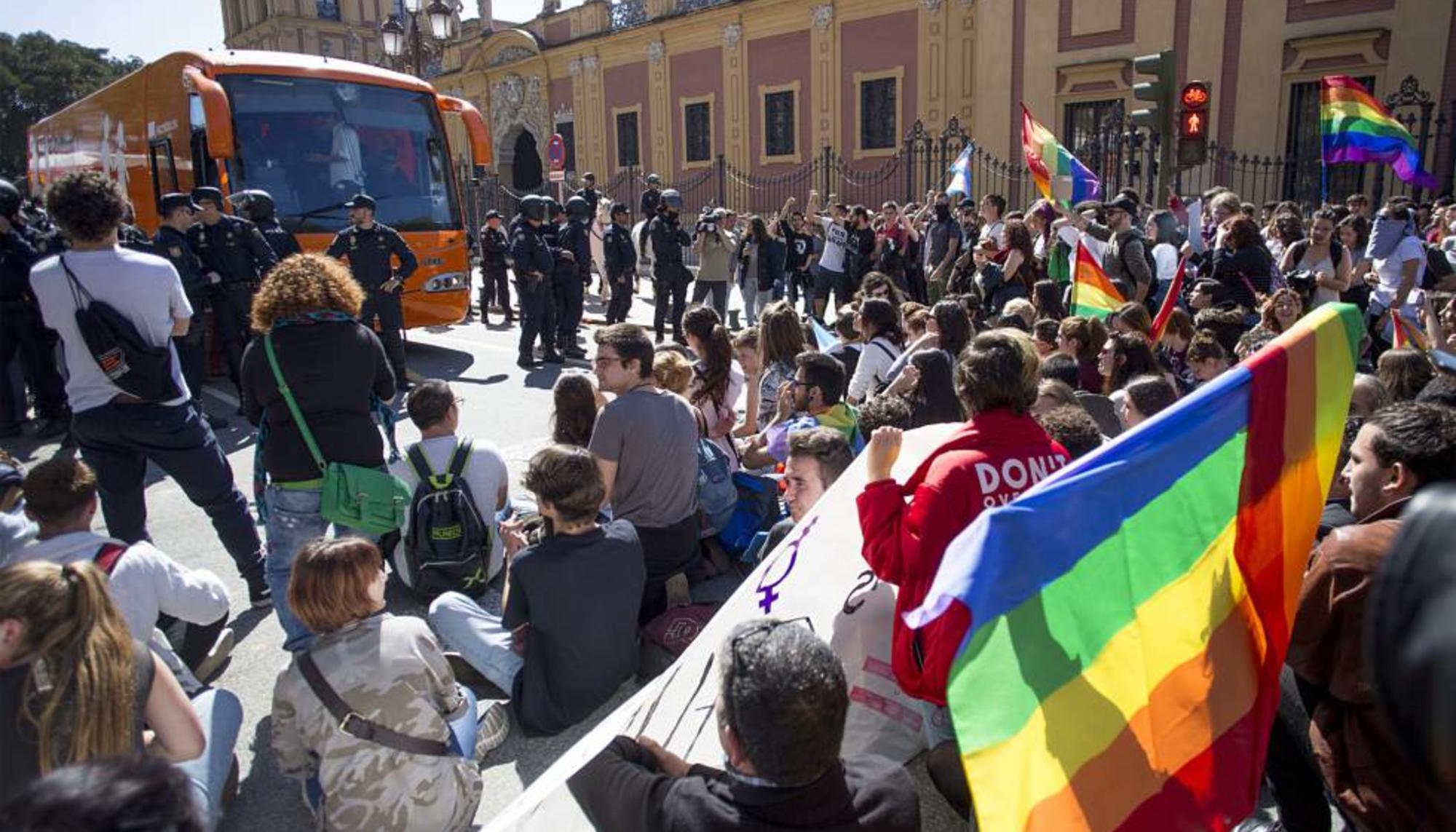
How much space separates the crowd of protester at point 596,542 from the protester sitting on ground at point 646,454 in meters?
0.01

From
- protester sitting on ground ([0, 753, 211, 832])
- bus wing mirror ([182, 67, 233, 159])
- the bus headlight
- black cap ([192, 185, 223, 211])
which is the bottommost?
protester sitting on ground ([0, 753, 211, 832])

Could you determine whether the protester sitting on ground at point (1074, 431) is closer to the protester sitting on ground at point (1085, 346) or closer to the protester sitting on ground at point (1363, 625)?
the protester sitting on ground at point (1363, 625)

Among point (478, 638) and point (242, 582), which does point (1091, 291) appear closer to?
point (478, 638)

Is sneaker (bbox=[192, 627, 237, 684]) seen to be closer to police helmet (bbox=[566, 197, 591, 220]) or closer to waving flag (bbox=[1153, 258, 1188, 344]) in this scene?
waving flag (bbox=[1153, 258, 1188, 344])

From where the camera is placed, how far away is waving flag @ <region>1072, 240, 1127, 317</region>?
707 centimetres

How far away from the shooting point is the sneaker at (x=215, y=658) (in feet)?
13.4

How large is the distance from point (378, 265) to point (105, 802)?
8.56 metres

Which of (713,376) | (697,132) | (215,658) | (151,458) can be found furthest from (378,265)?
(697,132)

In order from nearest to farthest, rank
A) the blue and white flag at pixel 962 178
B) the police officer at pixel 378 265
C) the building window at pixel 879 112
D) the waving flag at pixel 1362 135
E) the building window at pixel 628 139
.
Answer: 1. the police officer at pixel 378 265
2. the waving flag at pixel 1362 135
3. the blue and white flag at pixel 962 178
4. the building window at pixel 879 112
5. the building window at pixel 628 139

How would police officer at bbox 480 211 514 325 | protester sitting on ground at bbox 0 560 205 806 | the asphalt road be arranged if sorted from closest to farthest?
protester sitting on ground at bbox 0 560 205 806
the asphalt road
police officer at bbox 480 211 514 325

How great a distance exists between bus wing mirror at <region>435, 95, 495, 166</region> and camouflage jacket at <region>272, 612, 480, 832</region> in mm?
9329

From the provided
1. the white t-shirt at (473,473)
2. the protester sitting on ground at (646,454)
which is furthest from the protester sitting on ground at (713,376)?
the white t-shirt at (473,473)

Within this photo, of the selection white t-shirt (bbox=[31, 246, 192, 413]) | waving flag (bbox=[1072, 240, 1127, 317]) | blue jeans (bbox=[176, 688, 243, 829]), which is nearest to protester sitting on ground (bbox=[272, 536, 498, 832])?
blue jeans (bbox=[176, 688, 243, 829])

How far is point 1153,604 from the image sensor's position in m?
2.18
